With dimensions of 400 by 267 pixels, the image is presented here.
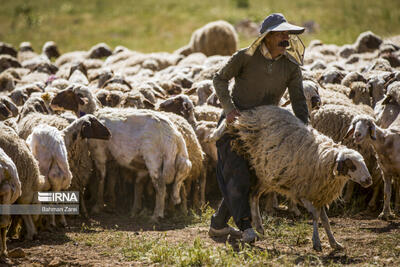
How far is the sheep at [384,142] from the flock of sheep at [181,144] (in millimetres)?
12

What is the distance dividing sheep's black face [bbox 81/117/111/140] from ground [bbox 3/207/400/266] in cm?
112

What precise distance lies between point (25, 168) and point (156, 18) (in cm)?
3189

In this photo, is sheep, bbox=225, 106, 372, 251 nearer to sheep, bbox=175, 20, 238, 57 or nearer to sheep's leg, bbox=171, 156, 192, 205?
sheep's leg, bbox=171, 156, 192, 205

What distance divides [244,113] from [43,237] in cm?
268

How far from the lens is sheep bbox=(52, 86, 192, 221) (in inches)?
317

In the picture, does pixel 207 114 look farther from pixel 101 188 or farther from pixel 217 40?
pixel 217 40

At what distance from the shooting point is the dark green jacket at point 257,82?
607 cm

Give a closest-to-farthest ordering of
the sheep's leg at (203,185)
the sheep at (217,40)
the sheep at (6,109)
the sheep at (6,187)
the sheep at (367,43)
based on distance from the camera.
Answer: the sheep at (6,187), the sheep at (6,109), the sheep's leg at (203,185), the sheep at (367,43), the sheep at (217,40)

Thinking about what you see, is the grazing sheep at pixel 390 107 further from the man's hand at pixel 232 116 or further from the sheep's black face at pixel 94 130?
the sheep's black face at pixel 94 130

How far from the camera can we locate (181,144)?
26.9 feet

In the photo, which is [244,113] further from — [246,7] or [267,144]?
[246,7]

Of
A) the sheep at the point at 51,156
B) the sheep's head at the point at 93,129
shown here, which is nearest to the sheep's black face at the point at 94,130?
the sheep's head at the point at 93,129

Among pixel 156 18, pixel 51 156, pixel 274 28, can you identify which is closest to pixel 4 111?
pixel 51 156

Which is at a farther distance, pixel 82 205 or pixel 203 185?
pixel 203 185
